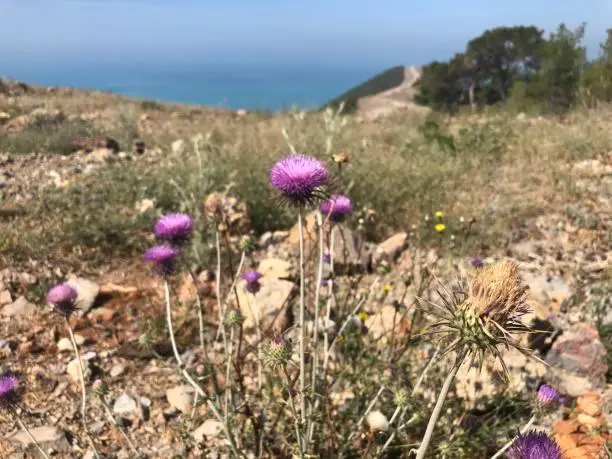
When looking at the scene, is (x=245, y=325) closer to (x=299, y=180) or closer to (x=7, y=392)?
(x=7, y=392)

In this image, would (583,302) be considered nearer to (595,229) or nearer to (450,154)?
(595,229)

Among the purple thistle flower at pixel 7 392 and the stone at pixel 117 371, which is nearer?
the purple thistle flower at pixel 7 392

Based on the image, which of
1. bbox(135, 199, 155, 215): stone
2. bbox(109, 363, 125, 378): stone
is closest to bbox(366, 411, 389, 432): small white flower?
bbox(109, 363, 125, 378): stone

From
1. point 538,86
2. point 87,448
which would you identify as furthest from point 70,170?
point 538,86

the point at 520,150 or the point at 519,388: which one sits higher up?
the point at 520,150

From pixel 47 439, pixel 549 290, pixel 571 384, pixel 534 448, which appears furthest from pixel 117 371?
pixel 549 290

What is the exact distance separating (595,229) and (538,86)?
54.0 ft

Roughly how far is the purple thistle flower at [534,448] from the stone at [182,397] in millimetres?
2280

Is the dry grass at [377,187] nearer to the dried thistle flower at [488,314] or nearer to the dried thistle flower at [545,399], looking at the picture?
the dried thistle flower at [545,399]

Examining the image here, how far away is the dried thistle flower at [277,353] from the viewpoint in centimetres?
202

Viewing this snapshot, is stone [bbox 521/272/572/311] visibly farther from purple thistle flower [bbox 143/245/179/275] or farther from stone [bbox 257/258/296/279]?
purple thistle flower [bbox 143/245/179/275]

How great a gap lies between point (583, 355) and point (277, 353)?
246 centimetres

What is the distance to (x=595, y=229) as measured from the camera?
536cm

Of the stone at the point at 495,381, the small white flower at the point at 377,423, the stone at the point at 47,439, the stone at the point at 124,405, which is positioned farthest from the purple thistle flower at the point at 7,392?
the stone at the point at 495,381
